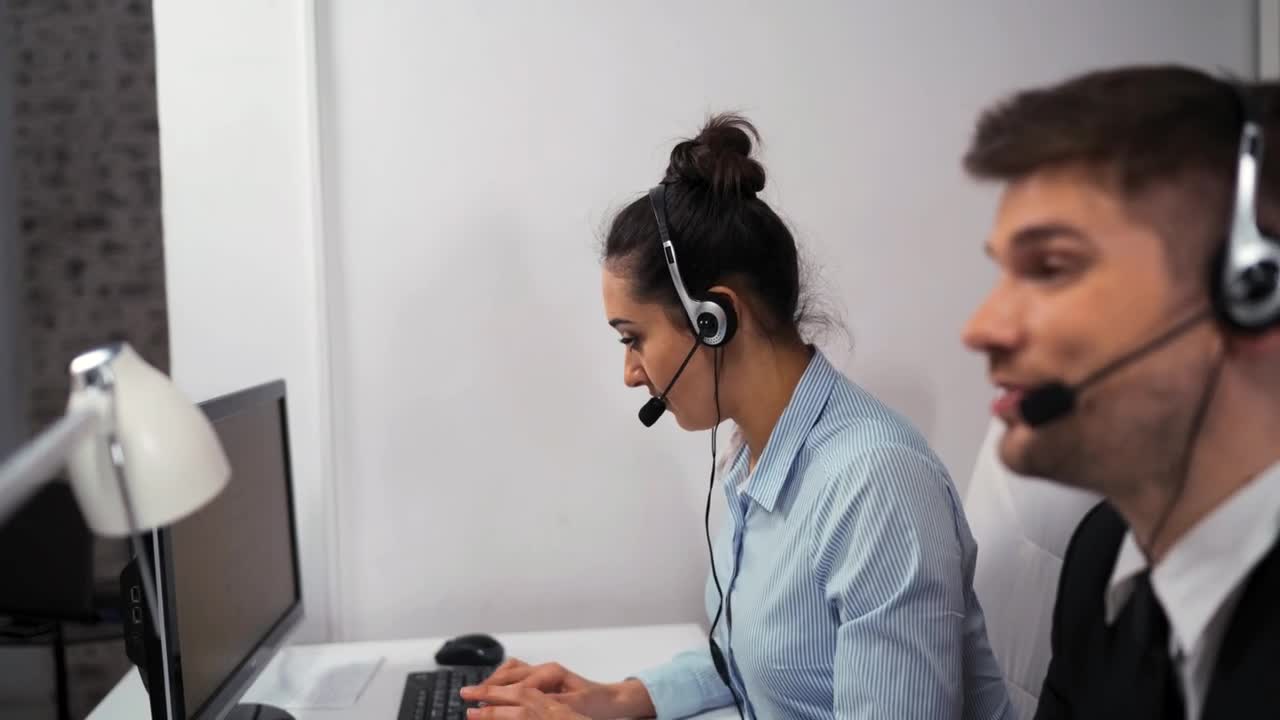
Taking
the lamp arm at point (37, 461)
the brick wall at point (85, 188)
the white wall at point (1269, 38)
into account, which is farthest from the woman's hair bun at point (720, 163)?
the brick wall at point (85, 188)

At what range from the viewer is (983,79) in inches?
72.6

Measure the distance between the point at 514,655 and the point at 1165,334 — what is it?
1253mm

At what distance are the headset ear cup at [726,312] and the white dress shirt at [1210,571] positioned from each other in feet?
1.96

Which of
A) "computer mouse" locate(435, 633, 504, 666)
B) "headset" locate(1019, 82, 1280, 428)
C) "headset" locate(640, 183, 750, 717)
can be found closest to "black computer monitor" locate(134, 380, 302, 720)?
"computer mouse" locate(435, 633, 504, 666)

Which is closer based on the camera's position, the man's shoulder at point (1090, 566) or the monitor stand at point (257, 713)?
the man's shoulder at point (1090, 566)

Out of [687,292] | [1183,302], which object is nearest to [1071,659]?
[1183,302]

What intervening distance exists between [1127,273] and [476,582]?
1.42 metres

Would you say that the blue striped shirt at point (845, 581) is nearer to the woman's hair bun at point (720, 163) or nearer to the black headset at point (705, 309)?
the black headset at point (705, 309)

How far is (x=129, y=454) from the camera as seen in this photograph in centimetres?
60

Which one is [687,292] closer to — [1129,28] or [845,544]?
[845,544]

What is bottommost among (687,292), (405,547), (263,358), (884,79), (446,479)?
(405,547)

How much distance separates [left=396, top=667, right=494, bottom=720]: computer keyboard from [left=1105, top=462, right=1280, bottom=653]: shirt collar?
0.99 metres

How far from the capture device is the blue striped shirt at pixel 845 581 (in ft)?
3.47

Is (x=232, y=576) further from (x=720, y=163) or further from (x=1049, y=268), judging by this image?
(x=1049, y=268)
